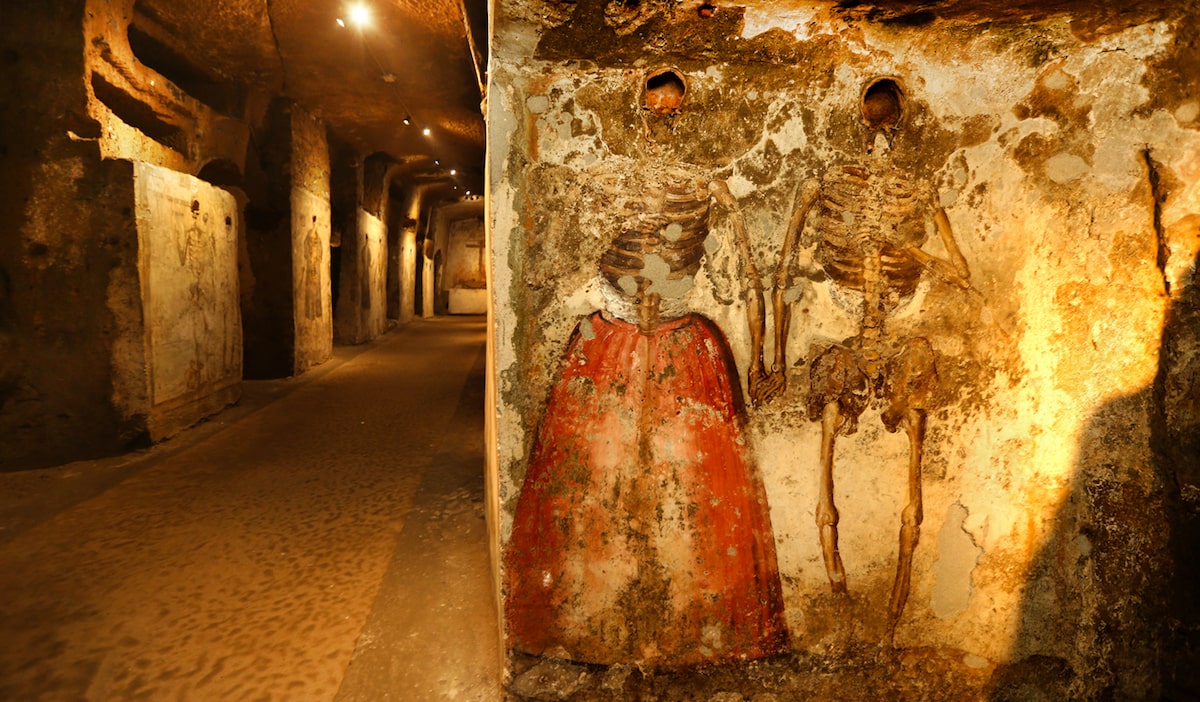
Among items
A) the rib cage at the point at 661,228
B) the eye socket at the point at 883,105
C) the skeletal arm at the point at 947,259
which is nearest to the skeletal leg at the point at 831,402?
the skeletal arm at the point at 947,259

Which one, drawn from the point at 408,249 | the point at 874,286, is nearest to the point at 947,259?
the point at 874,286

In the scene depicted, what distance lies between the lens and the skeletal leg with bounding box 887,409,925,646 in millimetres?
1658

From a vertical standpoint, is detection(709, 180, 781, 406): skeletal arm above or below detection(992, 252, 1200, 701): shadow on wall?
above

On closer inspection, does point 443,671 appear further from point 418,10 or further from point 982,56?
point 418,10

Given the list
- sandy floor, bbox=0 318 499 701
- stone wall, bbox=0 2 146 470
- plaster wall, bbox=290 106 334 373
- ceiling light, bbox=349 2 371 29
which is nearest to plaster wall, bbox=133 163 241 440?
stone wall, bbox=0 2 146 470

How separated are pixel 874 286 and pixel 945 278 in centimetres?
22

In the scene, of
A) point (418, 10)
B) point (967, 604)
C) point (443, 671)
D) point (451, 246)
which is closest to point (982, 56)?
point (967, 604)

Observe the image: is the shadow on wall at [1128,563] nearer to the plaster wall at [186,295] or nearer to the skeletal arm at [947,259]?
the skeletal arm at [947,259]

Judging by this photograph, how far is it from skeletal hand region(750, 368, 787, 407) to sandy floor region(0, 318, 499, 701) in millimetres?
1331

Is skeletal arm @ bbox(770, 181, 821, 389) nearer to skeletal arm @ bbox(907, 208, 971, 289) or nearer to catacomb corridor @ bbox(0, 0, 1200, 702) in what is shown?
catacomb corridor @ bbox(0, 0, 1200, 702)

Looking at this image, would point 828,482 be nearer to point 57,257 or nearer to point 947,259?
point 947,259

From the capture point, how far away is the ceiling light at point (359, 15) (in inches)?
184

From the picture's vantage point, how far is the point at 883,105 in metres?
1.58

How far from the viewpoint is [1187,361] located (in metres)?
1.58
